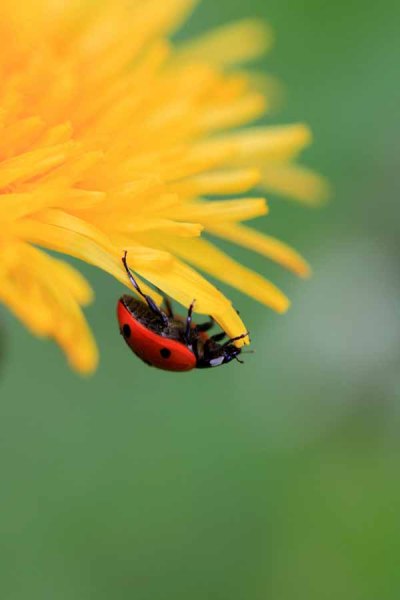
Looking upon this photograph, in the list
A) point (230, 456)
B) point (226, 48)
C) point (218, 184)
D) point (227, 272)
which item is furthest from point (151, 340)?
point (226, 48)

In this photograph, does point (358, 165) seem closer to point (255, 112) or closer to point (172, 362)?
point (255, 112)

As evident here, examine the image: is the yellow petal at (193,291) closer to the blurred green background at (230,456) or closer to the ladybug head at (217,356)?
the ladybug head at (217,356)

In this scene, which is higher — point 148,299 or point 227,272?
point 227,272

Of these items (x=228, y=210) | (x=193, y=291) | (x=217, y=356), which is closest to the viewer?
(x=193, y=291)

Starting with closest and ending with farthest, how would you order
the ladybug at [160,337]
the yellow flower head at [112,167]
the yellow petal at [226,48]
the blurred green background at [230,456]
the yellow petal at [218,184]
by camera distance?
1. the yellow flower head at [112,167]
2. the ladybug at [160,337]
3. the yellow petal at [218,184]
4. the blurred green background at [230,456]
5. the yellow petal at [226,48]

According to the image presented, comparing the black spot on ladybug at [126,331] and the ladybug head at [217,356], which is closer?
the black spot on ladybug at [126,331]

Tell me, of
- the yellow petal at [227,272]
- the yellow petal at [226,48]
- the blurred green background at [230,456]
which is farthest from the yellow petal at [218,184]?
the yellow petal at [226,48]

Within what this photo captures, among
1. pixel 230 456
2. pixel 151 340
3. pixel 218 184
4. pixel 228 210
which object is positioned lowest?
pixel 230 456

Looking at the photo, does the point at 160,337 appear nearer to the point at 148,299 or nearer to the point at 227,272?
the point at 148,299
